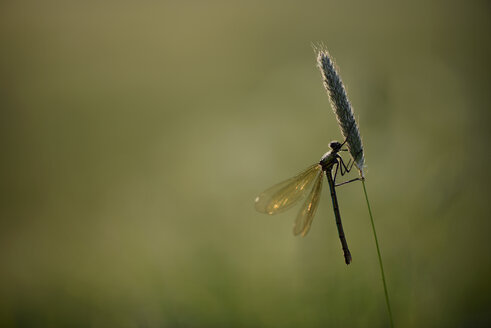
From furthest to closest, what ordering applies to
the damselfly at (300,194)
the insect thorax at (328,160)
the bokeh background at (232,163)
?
the bokeh background at (232,163)
the damselfly at (300,194)
the insect thorax at (328,160)

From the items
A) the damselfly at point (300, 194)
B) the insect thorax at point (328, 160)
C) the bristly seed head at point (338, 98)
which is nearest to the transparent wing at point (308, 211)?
the damselfly at point (300, 194)

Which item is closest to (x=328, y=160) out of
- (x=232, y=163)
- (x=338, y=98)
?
(x=338, y=98)

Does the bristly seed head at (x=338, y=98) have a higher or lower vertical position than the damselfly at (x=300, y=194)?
higher

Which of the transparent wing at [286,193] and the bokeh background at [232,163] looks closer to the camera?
the transparent wing at [286,193]

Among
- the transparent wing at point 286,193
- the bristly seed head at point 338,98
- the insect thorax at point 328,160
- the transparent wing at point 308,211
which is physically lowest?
the transparent wing at point 308,211

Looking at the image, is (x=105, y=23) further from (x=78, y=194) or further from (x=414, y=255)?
(x=414, y=255)

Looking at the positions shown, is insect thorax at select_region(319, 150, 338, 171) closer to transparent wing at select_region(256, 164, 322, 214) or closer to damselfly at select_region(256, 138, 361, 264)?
damselfly at select_region(256, 138, 361, 264)

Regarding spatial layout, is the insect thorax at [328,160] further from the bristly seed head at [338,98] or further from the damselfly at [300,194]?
the bristly seed head at [338,98]
